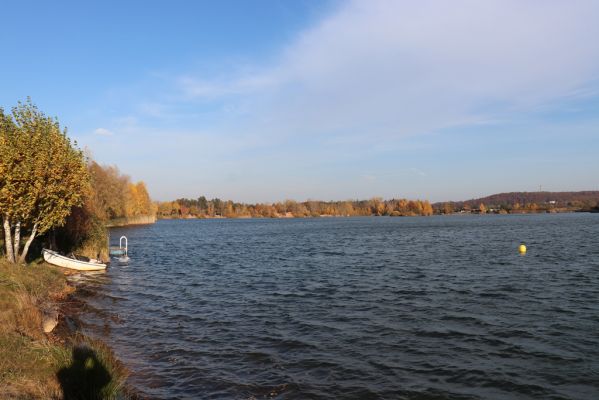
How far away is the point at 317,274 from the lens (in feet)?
101

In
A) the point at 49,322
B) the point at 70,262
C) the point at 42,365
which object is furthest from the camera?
the point at 70,262

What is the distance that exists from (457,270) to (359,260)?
9677 mm

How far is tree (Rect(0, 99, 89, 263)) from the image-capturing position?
2075cm

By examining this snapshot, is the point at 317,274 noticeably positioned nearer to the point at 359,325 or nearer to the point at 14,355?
the point at 359,325

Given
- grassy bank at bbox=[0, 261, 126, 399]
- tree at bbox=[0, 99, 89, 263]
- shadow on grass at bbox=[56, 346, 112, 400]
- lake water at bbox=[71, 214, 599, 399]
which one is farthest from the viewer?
tree at bbox=[0, 99, 89, 263]

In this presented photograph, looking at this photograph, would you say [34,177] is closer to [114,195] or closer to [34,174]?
[34,174]

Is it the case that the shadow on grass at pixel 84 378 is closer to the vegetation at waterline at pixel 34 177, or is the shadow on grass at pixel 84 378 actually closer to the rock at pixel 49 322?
the rock at pixel 49 322

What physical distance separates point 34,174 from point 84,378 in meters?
16.1

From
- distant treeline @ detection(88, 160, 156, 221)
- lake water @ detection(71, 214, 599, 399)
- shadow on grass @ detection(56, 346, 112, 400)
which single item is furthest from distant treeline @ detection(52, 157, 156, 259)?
shadow on grass @ detection(56, 346, 112, 400)

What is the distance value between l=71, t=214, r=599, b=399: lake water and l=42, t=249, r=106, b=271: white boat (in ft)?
4.14

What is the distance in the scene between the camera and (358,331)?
16250 mm

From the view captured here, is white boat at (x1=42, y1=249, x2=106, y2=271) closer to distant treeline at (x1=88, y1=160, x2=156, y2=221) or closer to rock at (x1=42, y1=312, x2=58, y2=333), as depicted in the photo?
rock at (x1=42, y1=312, x2=58, y2=333)

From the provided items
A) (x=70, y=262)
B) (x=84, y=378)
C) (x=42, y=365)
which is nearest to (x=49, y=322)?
(x=42, y=365)

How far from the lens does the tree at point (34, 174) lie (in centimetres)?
2075
